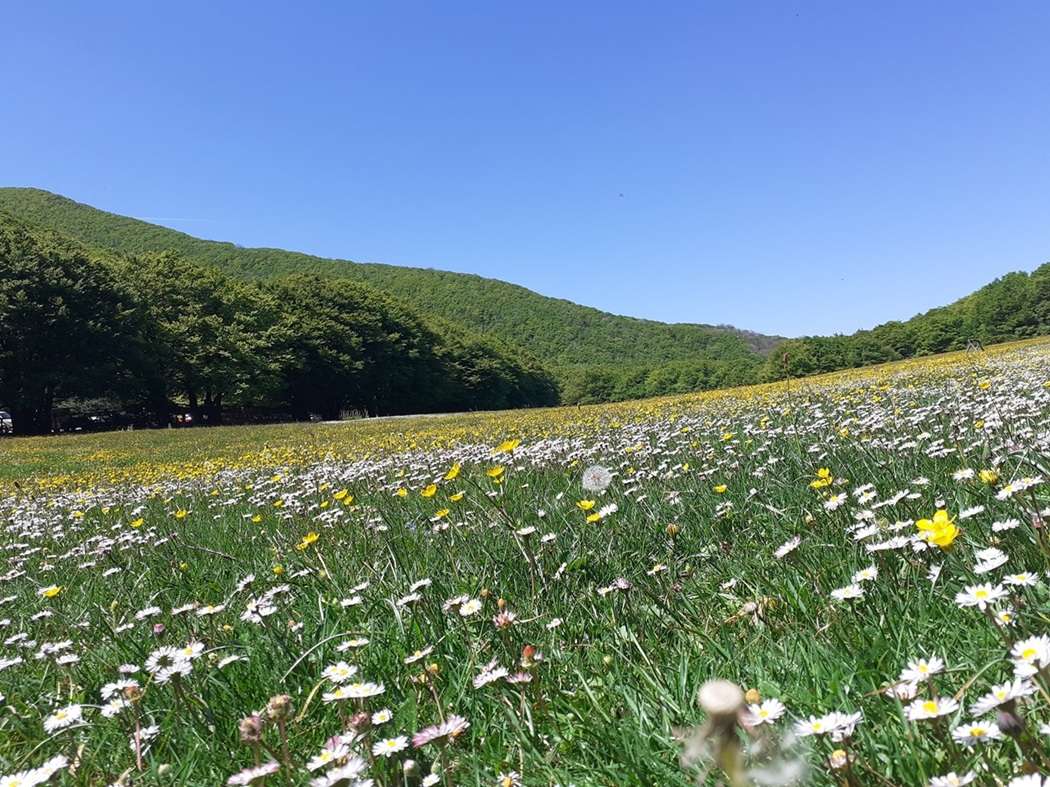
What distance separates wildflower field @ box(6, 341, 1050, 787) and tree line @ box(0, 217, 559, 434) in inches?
1512

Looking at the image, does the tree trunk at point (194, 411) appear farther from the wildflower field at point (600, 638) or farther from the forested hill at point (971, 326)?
the forested hill at point (971, 326)

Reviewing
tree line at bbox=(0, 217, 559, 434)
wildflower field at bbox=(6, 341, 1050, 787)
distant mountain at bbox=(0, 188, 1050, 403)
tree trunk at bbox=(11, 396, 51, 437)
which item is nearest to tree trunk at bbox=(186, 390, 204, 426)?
tree line at bbox=(0, 217, 559, 434)

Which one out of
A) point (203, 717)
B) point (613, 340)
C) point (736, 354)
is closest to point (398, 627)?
point (203, 717)

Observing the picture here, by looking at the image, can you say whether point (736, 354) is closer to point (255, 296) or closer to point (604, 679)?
point (255, 296)

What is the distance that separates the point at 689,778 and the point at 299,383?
5807cm

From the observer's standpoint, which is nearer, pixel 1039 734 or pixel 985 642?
pixel 1039 734

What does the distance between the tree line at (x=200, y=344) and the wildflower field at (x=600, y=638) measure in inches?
1512

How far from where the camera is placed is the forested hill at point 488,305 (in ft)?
358

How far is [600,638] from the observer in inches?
89.0

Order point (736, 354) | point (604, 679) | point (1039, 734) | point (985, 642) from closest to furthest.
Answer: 1. point (1039, 734)
2. point (985, 642)
3. point (604, 679)
4. point (736, 354)

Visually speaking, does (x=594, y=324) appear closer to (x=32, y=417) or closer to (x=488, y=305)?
(x=488, y=305)

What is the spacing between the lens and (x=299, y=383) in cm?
5634

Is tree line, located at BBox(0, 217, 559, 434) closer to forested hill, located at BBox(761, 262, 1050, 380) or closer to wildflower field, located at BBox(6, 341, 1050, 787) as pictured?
forested hill, located at BBox(761, 262, 1050, 380)

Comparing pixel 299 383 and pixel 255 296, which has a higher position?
pixel 255 296
